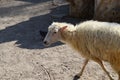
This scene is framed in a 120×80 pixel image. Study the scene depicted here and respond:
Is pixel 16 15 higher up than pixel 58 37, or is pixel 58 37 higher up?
pixel 58 37

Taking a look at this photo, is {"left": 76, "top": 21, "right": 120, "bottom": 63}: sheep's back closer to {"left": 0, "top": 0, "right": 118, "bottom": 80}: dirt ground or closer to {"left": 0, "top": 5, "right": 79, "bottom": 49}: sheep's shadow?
{"left": 0, "top": 0, "right": 118, "bottom": 80}: dirt ground

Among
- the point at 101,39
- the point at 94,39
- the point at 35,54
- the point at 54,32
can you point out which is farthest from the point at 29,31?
the point at 101,39

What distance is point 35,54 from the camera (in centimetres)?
720

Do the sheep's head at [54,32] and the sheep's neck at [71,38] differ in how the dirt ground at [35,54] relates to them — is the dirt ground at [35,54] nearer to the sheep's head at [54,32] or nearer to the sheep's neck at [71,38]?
the sheep's neck at [71,38]

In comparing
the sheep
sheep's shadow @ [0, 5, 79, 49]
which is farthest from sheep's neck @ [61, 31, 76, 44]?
sheep's shadow @ [0, 5, 79, 49]

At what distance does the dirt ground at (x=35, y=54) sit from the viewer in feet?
19.9

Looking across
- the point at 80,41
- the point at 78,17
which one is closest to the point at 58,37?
the point at 80,41

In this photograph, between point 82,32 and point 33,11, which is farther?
point 33,11

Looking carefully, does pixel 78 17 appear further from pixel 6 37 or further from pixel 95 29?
pixel 95 29

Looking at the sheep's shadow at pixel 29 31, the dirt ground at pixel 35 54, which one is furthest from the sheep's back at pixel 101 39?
the sheep's shadow at pixel 29 31

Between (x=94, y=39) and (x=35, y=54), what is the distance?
2.31 meters

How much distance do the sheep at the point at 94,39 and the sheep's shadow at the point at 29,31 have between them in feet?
6.85

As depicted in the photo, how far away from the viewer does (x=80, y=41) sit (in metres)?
5.43

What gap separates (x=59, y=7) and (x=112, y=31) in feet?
21.6
